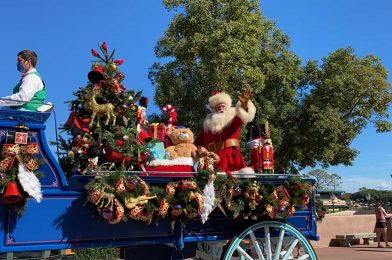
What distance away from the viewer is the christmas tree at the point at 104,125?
499 cm

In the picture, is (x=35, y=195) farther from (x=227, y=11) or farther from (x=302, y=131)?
(x=302, y=131)

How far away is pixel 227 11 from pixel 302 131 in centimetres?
523

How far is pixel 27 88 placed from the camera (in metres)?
4.37

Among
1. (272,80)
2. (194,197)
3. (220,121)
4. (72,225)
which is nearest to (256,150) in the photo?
(220,121)

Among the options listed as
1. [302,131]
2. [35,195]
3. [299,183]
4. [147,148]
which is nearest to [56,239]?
[35,195]

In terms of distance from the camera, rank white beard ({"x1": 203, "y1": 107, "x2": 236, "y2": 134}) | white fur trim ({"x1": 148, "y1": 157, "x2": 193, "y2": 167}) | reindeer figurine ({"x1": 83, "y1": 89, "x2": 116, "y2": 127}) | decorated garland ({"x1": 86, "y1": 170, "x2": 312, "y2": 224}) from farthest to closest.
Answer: white beard ({"x1": 203, "y1": 107, "x2": 236, "y2": 134})
white fur trim ({"x1": 148, "y1": 157, "x2": 193, "y2": 167})
reindeer figurine ({"x1": 83, "y1": 89, "x2": 116, "y2": 127})
decorated garland ({"x1": 86, "y1": 170, "x2": 312, "y2": 224})

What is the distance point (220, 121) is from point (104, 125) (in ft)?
6.25

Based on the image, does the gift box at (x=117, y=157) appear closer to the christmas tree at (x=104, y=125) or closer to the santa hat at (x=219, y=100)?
the christmas tree at (x=104, y=125)

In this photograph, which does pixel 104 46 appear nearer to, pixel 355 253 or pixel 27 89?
pixel 27 89

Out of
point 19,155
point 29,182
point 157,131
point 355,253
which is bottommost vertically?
point 355,253

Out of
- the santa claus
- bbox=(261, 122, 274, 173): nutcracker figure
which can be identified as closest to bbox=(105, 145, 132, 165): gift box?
Result: the santa claus

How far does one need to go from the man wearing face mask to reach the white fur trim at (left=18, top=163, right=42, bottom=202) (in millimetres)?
674

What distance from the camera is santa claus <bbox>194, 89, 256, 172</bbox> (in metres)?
6.17

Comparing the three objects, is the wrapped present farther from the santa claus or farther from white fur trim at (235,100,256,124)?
white fur trim at (235,100,256,124)
